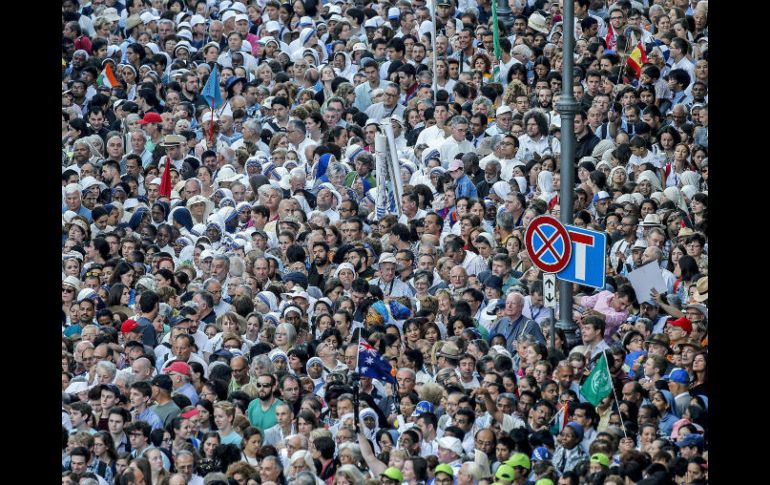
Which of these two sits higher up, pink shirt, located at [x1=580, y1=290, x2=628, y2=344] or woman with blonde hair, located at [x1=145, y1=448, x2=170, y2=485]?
woman with blonde hair, located at [x1=145, y1=448, x2=170, y2=485]

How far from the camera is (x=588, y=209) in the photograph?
24984 millimetres

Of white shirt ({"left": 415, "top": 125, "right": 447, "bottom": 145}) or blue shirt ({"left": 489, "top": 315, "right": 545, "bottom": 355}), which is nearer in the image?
blue shirt ({"left": 489, "top": 315, "right": 545, "bottom": 355})

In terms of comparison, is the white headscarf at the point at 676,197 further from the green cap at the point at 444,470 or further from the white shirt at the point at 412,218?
the green cap at the point at 444,470

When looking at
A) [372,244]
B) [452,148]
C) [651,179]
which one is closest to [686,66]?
[651,179]

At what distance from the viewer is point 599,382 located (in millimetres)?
20172

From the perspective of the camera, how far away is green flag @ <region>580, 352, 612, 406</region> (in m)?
20.2

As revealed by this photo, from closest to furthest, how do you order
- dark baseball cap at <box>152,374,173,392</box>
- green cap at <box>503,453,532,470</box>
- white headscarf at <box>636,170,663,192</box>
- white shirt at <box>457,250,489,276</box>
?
green cap at <box>503,453,532,470</box>
dark baseball cap at <box>152,374,173,392</box>
white shirt at <box>457,250,489,276</box>
white headscarf at <box>636,170,663,192</box>

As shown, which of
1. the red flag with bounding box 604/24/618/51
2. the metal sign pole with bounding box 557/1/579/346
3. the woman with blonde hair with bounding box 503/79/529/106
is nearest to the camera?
the metal sign pole with bounding box 557/1/579/346

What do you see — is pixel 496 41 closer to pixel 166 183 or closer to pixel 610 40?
pixel 610 40

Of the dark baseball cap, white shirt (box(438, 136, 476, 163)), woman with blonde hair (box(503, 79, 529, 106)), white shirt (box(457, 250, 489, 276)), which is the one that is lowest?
white shirt (box(457, 250, 489, 276))

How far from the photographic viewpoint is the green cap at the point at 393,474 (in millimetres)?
18891

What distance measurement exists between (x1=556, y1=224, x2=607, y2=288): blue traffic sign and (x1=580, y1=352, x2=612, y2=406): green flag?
155 cm

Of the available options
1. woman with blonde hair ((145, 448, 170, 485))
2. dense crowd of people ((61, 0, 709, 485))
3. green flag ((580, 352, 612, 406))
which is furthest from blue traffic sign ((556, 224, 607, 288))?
woman with blonde hair ((145, 448, 170, 485))

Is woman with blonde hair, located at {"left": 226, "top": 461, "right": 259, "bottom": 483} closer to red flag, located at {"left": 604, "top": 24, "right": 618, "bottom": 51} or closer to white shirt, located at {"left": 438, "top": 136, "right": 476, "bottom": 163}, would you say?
white shirt, located at {"left": 438, "top": 136, "right": 476, "bottom": 163}
